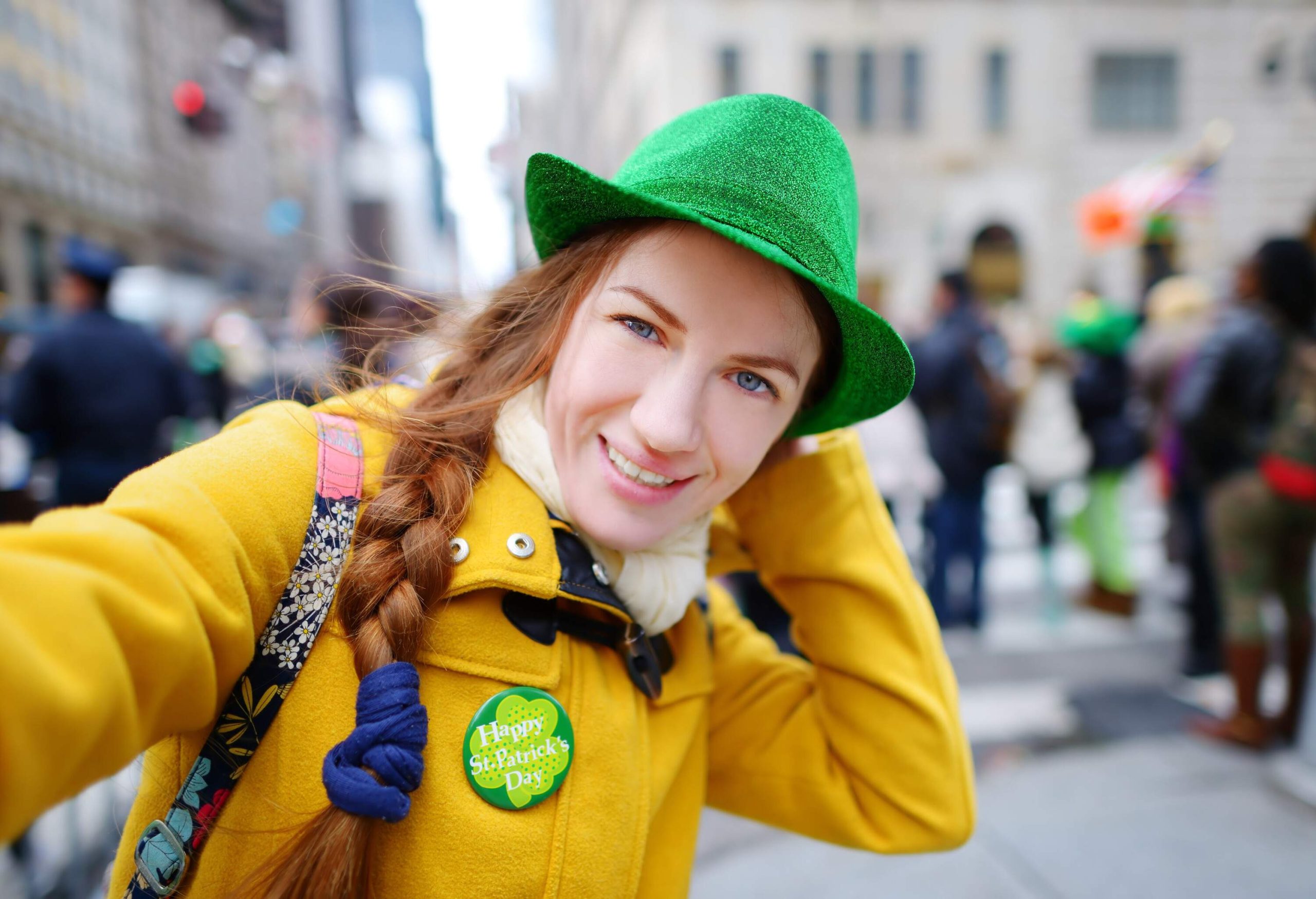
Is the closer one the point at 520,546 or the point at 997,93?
the point at 520,546

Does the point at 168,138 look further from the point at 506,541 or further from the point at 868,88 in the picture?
the point at 506,541

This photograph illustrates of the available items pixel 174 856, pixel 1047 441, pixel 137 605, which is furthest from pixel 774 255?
pixel 1047 441

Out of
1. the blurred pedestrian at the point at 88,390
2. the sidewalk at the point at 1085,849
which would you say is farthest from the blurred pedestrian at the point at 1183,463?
the blurred pedestrian at the point at 88,390

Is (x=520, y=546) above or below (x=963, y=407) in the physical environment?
below

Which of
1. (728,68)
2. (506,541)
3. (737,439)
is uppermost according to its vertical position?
(728,68)

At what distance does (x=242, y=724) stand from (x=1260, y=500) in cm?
381

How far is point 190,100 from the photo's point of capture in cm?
982

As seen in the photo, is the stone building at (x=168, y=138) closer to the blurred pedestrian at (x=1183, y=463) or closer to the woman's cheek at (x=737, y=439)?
the woman's cheek at (x=737, y=439)

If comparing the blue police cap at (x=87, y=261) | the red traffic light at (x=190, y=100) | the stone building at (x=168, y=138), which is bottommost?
the blue police cap at (x=87, y=261)

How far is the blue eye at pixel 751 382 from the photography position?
1101mm

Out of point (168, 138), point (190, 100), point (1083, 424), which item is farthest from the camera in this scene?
point (168, 138)

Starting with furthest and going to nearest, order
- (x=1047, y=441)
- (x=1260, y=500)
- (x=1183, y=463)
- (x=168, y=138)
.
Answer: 1. (x=168, y=138)
2. (x=1047, y=441)
3. (x=1183, y=463)
4. (x=1260, y=500)

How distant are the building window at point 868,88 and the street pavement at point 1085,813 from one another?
2012cm

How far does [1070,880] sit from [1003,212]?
21.1 meters
